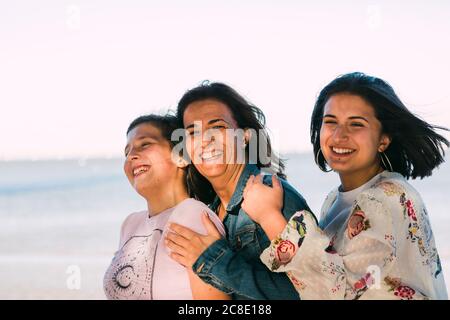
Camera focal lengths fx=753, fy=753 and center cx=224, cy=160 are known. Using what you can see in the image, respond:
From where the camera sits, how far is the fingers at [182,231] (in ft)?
8.66

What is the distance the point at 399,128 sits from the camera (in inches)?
106

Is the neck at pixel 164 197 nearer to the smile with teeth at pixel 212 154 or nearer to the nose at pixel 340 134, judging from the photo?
the smile with teeth at pixel 212 154

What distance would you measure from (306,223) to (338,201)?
360 mm

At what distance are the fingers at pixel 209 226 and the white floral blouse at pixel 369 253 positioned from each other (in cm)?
19

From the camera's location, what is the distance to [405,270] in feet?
8.13

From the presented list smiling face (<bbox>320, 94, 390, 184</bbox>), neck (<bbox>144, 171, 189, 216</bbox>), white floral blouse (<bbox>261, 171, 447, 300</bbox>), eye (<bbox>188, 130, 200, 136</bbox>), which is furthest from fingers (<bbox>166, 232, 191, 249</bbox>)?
smiling face (<bbox>320, 94, 390, 184</bbox>)

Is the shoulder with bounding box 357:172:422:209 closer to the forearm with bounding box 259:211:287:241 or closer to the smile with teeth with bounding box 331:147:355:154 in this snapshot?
the smile with teeth with bounding box 331:147:355:154

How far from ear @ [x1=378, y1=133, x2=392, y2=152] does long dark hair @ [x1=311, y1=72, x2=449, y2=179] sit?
10mm

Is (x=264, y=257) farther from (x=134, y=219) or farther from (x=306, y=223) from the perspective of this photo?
(x=134, y=219)

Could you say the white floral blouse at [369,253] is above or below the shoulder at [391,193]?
below

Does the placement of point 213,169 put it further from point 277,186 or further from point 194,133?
point 277,186

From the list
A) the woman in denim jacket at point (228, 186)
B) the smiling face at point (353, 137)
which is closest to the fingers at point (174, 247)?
the woman in denim jacket at point (228, 186)

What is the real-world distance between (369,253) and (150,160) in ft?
2.95
